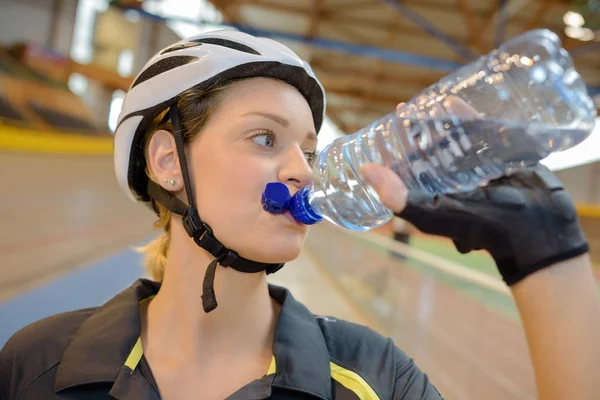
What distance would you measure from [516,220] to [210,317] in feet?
3.18

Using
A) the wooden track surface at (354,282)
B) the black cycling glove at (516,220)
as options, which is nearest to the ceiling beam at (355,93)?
the wooden track surface at (354,282)

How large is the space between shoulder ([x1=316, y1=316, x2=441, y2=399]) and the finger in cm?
71

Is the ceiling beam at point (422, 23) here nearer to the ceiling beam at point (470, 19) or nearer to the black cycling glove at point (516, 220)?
the ceiling beam at point (470, 19)

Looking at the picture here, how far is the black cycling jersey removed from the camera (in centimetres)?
133

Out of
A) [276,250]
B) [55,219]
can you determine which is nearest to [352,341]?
[276,250]

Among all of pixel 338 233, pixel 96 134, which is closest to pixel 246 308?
pixel 338 233

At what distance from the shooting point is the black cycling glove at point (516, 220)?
0.81 metres

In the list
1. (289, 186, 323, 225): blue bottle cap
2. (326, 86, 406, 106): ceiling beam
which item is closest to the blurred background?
(326, 86, 406, 106): ceiling beam

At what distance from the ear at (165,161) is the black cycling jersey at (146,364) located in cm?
38

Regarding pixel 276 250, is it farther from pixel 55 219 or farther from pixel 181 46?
pixel 55 219

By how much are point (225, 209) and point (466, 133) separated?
0.71m

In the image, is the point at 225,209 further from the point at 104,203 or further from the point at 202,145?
the point at 104,203

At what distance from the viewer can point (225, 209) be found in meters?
1.47

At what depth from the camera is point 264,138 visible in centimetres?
149
